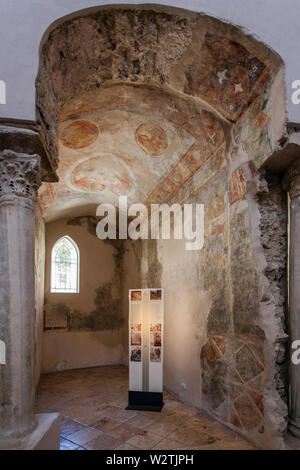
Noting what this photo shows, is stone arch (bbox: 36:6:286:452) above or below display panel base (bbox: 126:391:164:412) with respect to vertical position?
above

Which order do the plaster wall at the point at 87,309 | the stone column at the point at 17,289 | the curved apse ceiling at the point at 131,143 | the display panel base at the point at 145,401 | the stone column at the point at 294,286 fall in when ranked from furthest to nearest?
the plaster wall at the point at 87,309, the display panel base at the point at 145,401, the curved apse ceiling at the point at 131,143, the stone column at the point at 294,286, the stone column at the point at 17,289

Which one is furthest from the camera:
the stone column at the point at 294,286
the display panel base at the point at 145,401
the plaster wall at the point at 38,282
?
the plaster wall at the point at 38,282

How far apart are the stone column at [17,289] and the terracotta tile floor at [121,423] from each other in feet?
6.00

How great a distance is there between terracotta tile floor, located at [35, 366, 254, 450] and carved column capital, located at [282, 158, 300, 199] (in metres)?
3.24

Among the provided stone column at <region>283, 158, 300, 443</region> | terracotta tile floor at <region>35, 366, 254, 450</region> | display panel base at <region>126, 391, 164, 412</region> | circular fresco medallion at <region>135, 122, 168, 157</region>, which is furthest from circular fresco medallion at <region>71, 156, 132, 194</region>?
terracotta tile floor at <region>35, 366, 254, 450</region>

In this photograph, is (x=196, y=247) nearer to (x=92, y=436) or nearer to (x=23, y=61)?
(x=92, y=436)

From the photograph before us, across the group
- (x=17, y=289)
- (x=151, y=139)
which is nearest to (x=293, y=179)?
(x=151, y=139)

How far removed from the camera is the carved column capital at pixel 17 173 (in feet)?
11.7

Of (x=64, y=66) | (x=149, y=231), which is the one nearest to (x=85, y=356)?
(x=149, y=231)

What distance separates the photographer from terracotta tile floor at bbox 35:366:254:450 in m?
4.79

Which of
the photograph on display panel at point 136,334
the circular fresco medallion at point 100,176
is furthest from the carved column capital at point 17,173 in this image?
the circular fresco medallion at point 100,176

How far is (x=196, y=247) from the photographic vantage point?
6.57 m

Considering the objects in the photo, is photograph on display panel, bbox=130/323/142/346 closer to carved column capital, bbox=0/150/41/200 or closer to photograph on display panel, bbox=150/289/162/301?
photograph on display panel, bbox=150/289/162/301

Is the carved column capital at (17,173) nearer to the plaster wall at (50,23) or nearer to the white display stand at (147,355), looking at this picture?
the plaster wall at (50,23)
